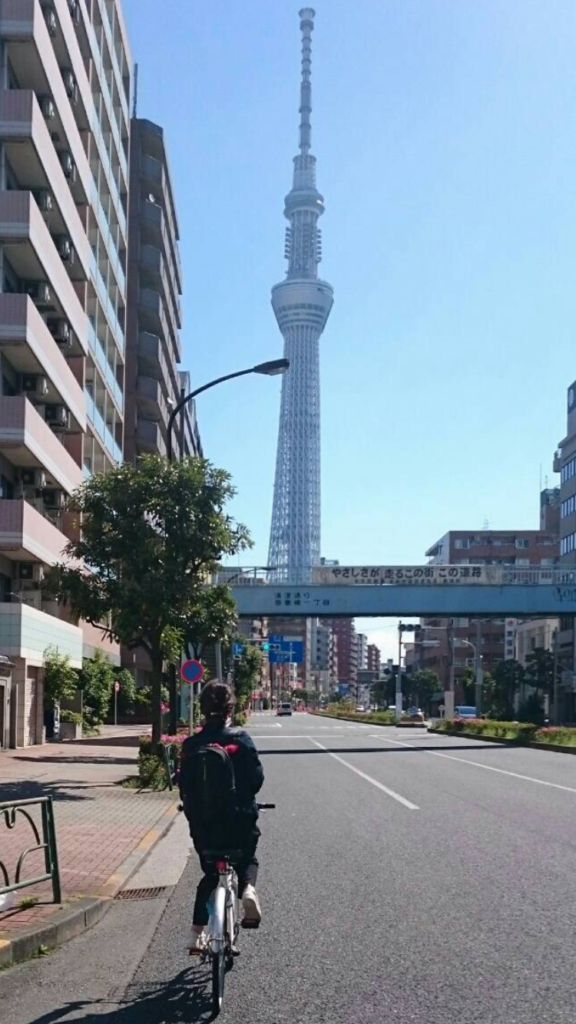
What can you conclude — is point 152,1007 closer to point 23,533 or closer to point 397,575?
point 23,533

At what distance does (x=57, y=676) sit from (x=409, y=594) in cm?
1725

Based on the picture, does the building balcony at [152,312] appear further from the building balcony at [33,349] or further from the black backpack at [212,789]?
the black backpack at [212,789]

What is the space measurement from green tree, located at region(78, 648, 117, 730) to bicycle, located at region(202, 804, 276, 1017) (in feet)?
118

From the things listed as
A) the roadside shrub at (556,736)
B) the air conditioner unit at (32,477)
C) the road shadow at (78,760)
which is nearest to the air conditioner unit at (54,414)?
the air conditioner unit at (32,477)

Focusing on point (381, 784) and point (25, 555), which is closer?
point (381, 784)

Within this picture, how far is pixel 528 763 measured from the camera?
27562 mm

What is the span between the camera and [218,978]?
5.84 meters

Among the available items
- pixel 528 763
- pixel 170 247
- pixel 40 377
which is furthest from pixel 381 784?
pixel 170 247

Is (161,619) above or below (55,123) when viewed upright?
below

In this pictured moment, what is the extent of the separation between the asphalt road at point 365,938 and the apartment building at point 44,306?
18544mm

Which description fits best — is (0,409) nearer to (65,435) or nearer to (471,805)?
(65,435)

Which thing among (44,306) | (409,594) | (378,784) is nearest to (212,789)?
(378,784)

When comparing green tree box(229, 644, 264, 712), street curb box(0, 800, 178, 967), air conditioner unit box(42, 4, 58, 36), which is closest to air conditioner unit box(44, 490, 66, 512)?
air conditioner unit box(42, 4, 58, 36)

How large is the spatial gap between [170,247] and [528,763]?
4875 centimetres
